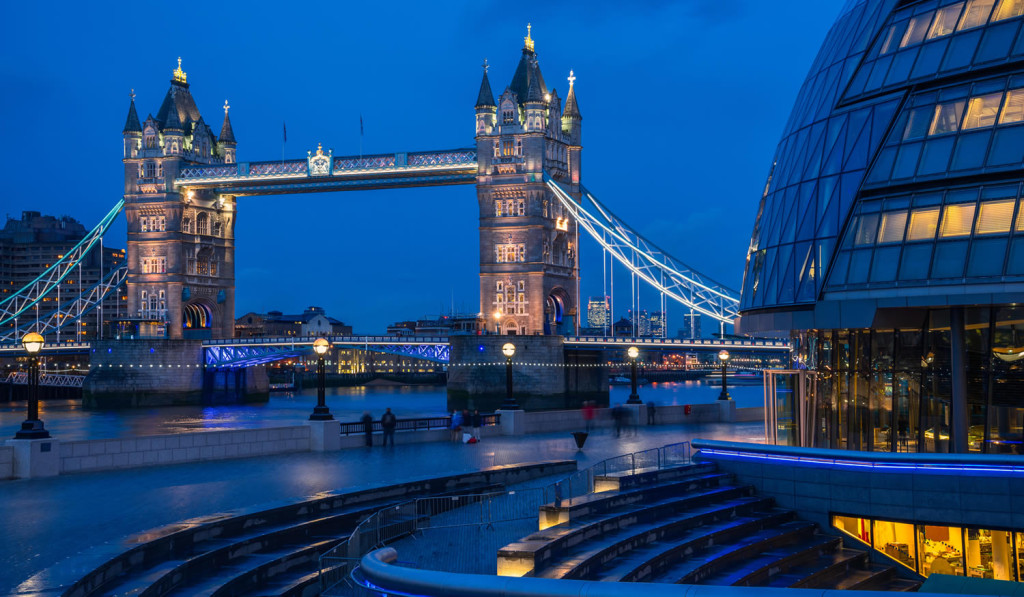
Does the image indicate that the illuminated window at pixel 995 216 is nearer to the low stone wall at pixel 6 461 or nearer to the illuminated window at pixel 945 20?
the illuminated window at pixel 945 20

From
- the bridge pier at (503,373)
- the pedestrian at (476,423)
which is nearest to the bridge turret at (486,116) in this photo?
the bridge pier at (503,373)

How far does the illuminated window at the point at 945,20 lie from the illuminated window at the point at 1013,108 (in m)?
2.40

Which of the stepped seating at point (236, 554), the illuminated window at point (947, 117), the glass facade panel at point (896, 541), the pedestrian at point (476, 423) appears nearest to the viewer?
the stepped seating at point (236, 554)

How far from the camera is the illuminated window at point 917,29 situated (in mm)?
24203

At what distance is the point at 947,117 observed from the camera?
22859 millimetres

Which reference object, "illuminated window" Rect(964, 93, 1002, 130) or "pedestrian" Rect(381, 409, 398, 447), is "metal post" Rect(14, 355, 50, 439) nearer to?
"pedestrian" Rect(381, 409, 398, 447)

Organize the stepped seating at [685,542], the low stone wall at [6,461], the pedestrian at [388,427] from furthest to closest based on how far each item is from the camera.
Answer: the pedestrian at [388,427] → the low stone wall at [6,461] → the stepped seating at [685,542]

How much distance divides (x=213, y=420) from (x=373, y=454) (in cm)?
4818

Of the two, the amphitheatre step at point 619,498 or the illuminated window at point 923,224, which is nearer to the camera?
the amphitheatre step at point 619,498

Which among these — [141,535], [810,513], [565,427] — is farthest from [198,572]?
[565,427]

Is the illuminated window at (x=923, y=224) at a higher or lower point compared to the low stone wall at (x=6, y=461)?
higher

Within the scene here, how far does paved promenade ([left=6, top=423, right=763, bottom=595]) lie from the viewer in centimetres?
1636

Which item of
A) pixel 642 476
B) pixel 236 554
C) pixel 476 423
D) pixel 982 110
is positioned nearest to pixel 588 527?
pixel 642 476

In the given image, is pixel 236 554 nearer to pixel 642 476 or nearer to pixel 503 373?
pixel 642 476
